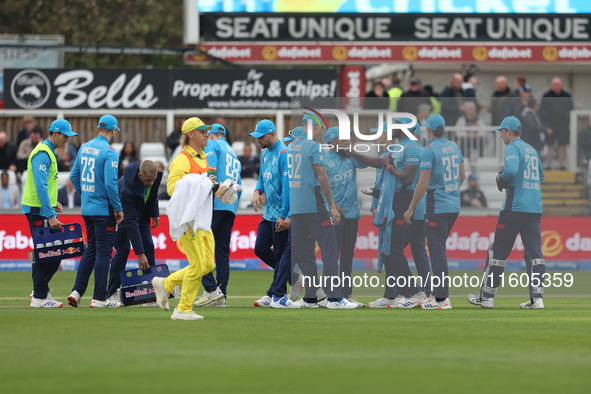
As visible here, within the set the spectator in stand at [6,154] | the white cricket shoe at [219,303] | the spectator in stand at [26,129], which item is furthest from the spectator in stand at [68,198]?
the white cricket shoe at [219,303]

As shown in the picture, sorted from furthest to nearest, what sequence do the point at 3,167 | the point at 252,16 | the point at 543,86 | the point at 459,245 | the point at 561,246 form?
1. the point at 543,86
2. the point at 252,16
3. the point at 3,167
4. the point at 561,246
5. the point at 459,245

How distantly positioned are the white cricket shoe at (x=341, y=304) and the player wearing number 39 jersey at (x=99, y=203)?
2811 millimetres

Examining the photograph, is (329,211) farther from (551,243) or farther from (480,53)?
(480,53)

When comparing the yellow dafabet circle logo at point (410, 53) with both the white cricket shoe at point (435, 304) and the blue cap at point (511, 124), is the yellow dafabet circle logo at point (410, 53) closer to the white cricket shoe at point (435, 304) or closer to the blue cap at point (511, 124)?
the blue cap at point (511, 124)

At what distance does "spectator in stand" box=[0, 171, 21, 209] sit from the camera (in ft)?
74.9

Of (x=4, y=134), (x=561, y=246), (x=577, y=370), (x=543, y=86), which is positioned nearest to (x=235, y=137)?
(x=4, y=134)

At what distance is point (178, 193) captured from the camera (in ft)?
38.0

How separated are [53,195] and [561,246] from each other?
7607 millimetres

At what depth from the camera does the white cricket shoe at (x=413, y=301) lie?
14109 millimetres

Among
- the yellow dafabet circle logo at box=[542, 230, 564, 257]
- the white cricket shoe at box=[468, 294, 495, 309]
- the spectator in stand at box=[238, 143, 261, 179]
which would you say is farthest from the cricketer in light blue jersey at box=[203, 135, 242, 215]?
the spectator in stand at box=[238, 143, 261, 179]

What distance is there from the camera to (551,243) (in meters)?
16.8

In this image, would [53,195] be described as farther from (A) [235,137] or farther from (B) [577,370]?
(A) [235,137]

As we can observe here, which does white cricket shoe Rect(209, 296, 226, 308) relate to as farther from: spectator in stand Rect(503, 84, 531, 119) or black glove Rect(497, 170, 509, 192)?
spectator in stand Rect(503, 84, 531, 119)

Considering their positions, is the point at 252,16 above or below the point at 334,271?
above
